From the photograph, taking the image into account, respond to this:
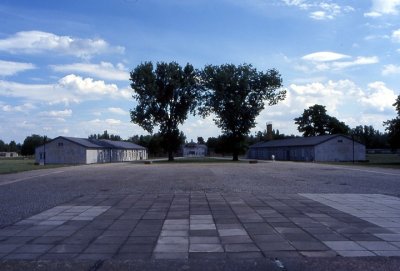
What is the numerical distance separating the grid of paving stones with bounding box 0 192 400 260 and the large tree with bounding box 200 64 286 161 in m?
53.8

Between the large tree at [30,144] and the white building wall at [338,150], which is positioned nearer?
the white building wall at [338,150]

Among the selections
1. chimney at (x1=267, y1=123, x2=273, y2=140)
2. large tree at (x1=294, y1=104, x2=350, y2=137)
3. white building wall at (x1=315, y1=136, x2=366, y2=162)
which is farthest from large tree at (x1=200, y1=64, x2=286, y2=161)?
chimney at (x1=267, y1=123, x2=273, y2=140)

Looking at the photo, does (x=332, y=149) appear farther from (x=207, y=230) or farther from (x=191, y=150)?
(x=191, y=150)

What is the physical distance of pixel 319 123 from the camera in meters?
101

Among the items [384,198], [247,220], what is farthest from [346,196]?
[247,220]

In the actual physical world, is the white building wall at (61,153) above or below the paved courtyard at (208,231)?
above

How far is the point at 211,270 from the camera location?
5.99 m

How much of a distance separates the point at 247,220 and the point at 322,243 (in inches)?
103

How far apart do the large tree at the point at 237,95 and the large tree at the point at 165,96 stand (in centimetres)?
270

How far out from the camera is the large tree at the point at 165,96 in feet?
220

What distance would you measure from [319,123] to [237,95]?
40.5m

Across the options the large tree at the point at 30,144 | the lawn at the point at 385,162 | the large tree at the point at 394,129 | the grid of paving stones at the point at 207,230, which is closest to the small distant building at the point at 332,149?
the lawn at the point at 385,162

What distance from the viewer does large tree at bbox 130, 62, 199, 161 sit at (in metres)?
67.1

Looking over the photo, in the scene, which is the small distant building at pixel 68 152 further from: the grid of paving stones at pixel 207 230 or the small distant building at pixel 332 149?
the grid of paving stones at pixel 207 230
